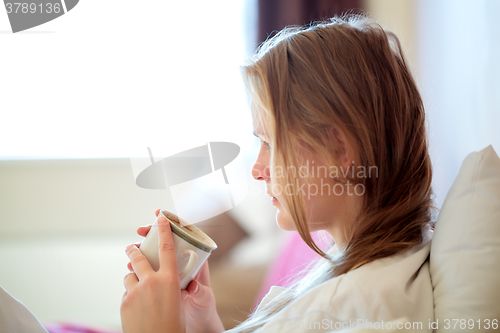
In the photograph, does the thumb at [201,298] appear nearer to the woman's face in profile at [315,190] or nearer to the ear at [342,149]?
the woman's face in profile at [315,190]

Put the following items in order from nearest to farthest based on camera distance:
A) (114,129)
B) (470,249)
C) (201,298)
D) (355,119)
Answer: (470,249)
(355,119)
(201,298)
(114,129)

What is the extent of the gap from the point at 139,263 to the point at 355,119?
0.45 metres

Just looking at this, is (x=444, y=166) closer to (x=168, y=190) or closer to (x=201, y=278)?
(x=201, y=278)

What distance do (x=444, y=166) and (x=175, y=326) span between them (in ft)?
3.66

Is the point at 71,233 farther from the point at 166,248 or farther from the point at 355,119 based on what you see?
the point at 355,119

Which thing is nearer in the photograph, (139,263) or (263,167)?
(139,263)

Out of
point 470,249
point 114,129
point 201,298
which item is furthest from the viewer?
point 114,129

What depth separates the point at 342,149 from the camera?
70 cm

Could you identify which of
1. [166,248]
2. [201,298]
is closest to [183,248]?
[166,248]

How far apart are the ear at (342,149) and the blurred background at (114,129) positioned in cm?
65

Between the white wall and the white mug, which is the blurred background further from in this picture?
the white mug

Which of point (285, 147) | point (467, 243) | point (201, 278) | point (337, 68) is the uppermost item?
point (337, 68)

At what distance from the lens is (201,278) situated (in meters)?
0.85

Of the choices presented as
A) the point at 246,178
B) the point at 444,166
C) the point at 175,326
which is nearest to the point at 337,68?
the point at 175,326
